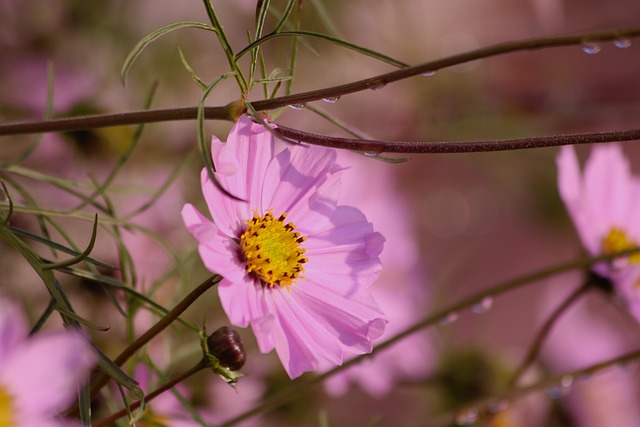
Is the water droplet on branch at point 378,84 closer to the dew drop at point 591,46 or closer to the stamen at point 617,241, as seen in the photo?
the dew drop at point 591,46

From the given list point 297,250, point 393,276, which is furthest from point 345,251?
point 393,276

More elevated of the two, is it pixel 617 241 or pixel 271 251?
pixel 617 241

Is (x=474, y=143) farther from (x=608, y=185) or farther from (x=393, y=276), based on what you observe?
(x=393, y=276)

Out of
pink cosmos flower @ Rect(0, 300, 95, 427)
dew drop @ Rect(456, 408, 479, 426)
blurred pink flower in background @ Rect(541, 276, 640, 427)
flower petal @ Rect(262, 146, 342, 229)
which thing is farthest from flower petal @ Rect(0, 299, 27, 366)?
blurred pink flower in background @ Rect(541, 276, 640, 427)

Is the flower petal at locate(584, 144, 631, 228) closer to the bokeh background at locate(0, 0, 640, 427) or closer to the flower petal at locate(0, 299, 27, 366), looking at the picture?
the bokeh background at locate(0, 0, 640, 427)

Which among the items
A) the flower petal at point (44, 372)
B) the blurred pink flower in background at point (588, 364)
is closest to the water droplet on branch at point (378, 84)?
the flower petal at point (44, 372)

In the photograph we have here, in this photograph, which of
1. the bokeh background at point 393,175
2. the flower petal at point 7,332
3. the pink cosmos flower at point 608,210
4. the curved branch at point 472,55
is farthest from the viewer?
the bokeh background at point 393,175

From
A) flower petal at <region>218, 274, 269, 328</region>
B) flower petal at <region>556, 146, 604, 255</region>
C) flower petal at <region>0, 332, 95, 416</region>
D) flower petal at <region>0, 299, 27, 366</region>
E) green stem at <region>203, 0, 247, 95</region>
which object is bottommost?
flower petal at <region>0, 332, 95, 416</region>
